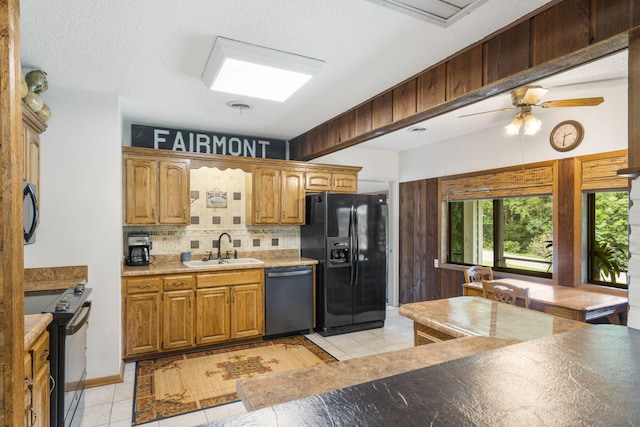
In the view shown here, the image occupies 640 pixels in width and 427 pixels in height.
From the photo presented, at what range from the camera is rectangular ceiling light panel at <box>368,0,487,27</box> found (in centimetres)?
160

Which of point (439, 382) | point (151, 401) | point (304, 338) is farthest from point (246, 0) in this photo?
point (304, 338)

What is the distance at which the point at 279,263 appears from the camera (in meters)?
4.15

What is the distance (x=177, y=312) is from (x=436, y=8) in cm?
339

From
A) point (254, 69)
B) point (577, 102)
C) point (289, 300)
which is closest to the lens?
point (254, 69)

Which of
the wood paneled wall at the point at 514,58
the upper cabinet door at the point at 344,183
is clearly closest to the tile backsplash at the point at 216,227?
the upper cabinet door at the point at 344,183

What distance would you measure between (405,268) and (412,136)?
206 centimetres

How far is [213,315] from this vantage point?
3.78 metres

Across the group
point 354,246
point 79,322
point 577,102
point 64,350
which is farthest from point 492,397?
point 354,246

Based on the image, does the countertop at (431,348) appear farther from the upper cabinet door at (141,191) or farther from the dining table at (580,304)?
the upper cabinet door at (141,191)

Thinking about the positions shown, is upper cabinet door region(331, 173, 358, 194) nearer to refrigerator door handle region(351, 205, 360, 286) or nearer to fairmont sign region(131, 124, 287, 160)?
refrigerator door handle region(351, 205, 360, 286)

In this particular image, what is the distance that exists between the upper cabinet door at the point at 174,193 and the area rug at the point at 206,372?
1436mm

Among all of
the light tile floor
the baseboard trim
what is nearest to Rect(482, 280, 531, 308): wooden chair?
the light tile floor

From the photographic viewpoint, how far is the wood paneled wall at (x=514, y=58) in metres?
1.52

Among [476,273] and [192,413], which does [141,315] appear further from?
[476,273]
